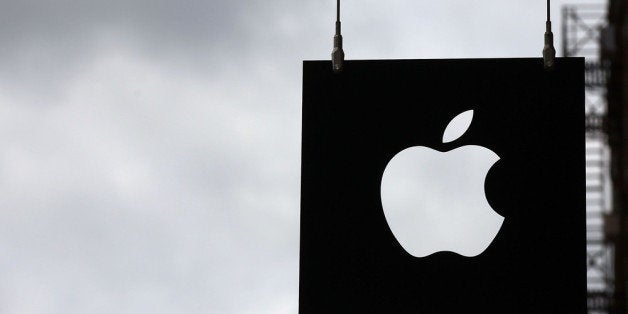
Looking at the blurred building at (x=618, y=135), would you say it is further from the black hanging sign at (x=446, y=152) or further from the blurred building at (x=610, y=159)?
the black hanging sign at (x=446, y=152)

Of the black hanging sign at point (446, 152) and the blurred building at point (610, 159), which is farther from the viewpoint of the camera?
the blurred building at point (610, 159)

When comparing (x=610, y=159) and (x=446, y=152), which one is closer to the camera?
(x=446, y=152)

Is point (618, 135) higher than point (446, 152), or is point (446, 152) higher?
point (618, 135)

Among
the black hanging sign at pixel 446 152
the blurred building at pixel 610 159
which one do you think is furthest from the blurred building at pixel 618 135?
the black hanging sign at pixel 446 152

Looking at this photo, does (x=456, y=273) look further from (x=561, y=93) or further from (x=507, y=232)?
(x=561, y=93)

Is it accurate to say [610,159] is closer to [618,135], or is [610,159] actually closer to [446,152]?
[618,135]

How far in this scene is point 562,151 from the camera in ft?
18.0

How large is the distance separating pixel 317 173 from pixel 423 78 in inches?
33.5

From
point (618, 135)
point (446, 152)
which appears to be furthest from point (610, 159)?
point (446, 152)

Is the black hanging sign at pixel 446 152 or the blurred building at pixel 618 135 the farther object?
the blurred building at pixel 618 135

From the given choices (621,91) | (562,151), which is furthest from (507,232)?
(621,91)

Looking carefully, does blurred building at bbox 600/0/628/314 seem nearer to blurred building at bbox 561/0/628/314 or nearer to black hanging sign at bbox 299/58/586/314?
blurred building at bbox 561/0/628/314

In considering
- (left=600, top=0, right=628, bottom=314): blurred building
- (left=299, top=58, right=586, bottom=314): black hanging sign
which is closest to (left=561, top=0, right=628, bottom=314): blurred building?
(left=600, top=0, right=628, bottom=314): blurred building

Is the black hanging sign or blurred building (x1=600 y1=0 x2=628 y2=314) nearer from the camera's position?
the black hanging sign
